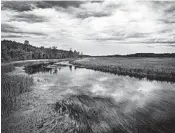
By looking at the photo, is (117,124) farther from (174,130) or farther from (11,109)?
(11,109)

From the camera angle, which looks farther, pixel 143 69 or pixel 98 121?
pixel 143 69

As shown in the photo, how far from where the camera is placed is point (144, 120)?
30.3 feet

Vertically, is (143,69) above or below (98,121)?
above

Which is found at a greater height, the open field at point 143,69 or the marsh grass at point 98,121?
the open field at point 143,69

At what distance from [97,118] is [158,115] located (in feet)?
15.2

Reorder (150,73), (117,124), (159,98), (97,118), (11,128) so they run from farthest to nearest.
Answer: (150,73) < (159,98) < (97,118) < (117,124) < (11,128)

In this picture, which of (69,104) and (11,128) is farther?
(69,104)

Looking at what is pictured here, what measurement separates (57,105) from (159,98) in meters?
10.5

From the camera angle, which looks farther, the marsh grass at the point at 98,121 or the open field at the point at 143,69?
the open field at the point at 143,69

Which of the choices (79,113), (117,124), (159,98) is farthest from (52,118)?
(159,98)

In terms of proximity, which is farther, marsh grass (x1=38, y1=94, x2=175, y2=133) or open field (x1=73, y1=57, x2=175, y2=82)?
open field (x1=73, y1=57, x2=175, y2=82)

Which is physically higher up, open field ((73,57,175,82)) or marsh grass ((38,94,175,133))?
open field ((73,57,175,82))

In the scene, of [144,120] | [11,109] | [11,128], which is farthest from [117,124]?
[11,109]

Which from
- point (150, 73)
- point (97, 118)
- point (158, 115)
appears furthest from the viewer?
point (150, 73)
